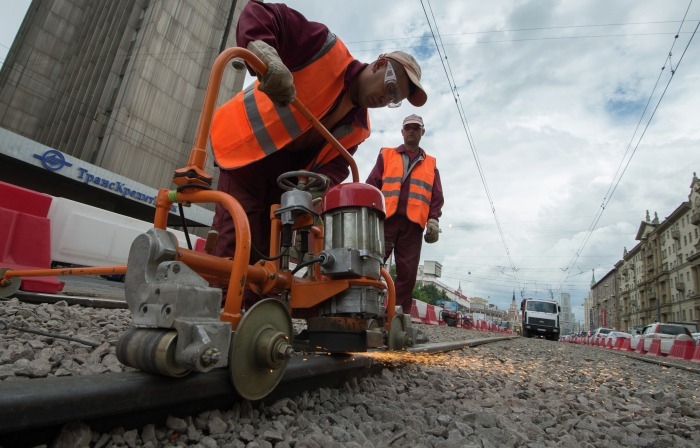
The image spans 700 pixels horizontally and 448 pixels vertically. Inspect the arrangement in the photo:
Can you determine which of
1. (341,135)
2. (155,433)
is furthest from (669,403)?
(155,433)

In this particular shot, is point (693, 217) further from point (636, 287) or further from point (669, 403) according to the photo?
point (669, 403)

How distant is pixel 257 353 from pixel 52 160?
818 inches

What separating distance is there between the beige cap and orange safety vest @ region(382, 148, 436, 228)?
6.11 ft

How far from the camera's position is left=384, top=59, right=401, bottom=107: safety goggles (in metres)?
2.10

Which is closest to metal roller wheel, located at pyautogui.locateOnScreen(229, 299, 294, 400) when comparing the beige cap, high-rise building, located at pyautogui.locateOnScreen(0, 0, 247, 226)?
the beige cap

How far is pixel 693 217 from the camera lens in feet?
153

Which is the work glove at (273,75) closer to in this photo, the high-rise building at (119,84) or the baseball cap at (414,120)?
the baseball cap at (414,120)

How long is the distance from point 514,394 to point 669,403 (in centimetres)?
101

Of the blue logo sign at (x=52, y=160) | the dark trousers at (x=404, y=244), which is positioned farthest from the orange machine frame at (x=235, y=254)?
the blue logo sign at (x=52, y=160)

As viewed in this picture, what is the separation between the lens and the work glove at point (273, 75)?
5.28 ft

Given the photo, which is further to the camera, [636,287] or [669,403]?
[636,287]

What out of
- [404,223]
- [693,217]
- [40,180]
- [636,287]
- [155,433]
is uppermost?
[693,217]

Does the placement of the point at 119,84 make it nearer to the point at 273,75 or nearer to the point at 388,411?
the point at 273,75

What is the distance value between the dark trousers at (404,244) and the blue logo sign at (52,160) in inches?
745
